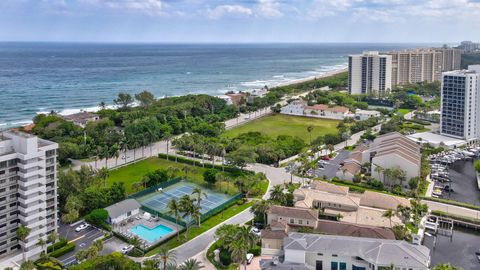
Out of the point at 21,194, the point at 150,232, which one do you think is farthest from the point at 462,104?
the point at 21,194

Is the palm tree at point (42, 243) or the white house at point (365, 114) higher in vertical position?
the white house at point (365, 114)

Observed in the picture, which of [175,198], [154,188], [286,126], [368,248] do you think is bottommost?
[175,198]

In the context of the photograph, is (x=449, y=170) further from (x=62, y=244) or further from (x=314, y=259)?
(x=62, y=244)

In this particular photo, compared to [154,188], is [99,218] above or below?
below

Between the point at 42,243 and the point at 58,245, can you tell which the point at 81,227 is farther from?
the point at 42,243

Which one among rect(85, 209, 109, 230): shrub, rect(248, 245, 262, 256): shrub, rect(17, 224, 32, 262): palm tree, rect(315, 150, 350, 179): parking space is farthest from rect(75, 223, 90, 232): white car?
rect(315, 150, 350, 179): parking space

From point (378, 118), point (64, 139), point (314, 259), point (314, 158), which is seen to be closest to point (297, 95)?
point (378, 118)

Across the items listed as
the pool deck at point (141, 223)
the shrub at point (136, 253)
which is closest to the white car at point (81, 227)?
the pool deck at point (141, 223)

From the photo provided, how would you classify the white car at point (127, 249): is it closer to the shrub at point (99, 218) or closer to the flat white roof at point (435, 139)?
the shrub at point (99, 218)
